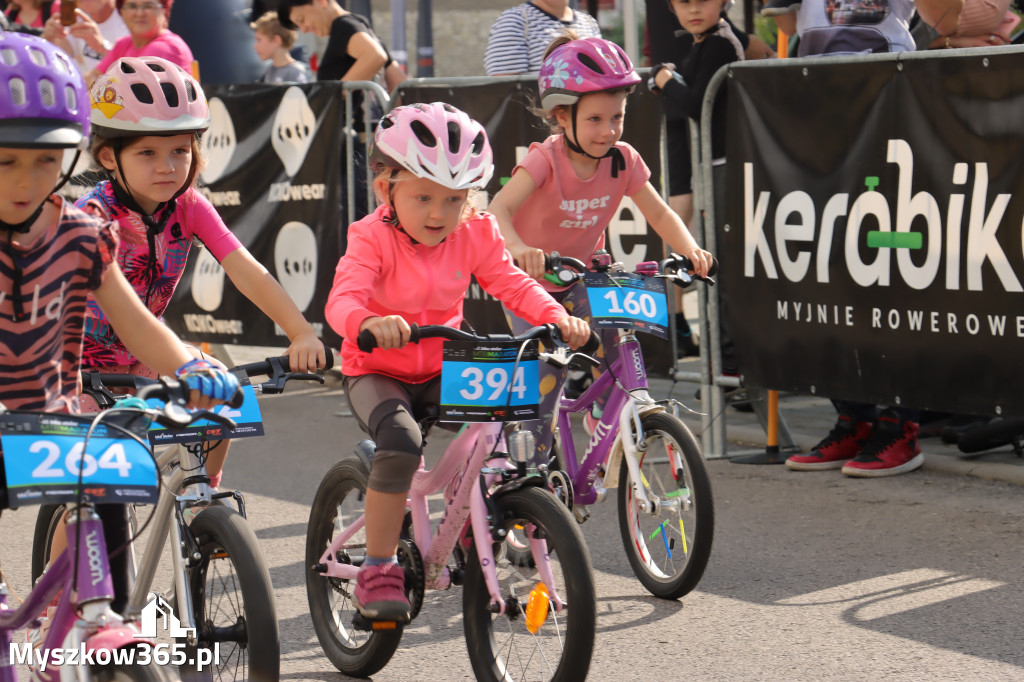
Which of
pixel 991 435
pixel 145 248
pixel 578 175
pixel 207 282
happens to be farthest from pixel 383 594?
pixel 207 282

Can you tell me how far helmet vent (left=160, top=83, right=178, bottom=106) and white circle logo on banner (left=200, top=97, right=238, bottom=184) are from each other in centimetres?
595

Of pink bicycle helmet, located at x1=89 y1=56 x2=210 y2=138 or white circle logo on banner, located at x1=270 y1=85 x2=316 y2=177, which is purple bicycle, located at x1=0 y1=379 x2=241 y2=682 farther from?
white circle logo on banner, located at x1=270 y1=85 x2=316 y2=177

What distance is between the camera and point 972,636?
4977 millimetres

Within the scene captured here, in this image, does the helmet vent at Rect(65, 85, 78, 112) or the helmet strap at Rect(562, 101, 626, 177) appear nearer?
the helmet vent at Rect(65, 85, 78, 112)

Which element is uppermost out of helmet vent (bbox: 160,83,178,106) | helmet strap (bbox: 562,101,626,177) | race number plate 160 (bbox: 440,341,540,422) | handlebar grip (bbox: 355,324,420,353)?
helmet vent (bbox: 160,83,178,106)

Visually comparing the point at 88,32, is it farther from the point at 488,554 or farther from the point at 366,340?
the point at 488,554

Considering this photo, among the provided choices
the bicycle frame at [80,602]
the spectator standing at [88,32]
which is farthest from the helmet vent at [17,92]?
the spectator standing at [88,32]

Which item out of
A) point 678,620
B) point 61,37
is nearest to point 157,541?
point 678,620

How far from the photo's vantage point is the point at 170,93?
459 cm

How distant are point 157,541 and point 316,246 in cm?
597

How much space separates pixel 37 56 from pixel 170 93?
1.37 meters

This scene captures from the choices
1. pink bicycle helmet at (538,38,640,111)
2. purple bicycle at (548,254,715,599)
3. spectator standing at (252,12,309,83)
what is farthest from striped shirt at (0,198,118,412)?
spectator standing at (252,12,309,83)

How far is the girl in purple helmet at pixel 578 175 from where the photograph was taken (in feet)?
20.0

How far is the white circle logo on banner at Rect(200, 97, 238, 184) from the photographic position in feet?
34.5
